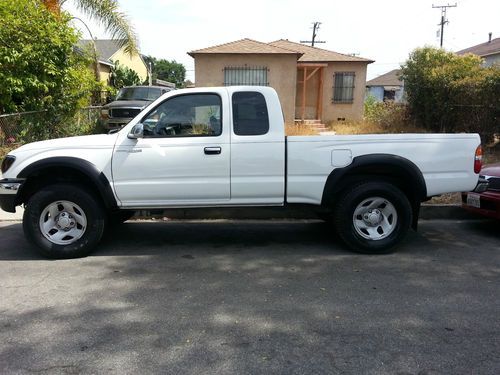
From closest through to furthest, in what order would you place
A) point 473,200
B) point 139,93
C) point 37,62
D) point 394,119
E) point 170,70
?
point 473,200
point 37,62
point 394,119
point 139,93
point 170,70

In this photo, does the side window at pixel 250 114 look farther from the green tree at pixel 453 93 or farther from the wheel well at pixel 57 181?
the green tree at pixel 453 93

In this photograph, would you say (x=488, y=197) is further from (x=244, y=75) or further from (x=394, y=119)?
(x=244, y=75)

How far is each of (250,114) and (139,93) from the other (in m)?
10.6

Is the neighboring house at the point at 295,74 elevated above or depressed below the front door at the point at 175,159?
above

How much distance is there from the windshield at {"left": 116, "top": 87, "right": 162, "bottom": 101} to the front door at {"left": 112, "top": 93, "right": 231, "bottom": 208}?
33.2ft

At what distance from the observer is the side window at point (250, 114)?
5.28 m

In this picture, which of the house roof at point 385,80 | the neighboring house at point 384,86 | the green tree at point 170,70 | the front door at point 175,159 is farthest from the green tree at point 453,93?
the green tree at point 170,70

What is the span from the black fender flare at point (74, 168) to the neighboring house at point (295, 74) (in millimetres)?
13529

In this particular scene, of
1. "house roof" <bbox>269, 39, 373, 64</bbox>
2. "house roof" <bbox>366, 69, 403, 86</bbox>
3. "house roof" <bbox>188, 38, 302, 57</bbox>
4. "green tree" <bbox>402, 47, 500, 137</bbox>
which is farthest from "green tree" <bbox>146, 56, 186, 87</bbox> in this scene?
"green tree" <bbox>402, 47, 500, 137</bbox>

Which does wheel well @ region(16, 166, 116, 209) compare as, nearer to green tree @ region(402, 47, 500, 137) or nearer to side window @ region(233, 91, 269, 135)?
side window @ region(233, 91, 269, 135)

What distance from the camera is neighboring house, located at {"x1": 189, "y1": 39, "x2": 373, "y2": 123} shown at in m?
18.1

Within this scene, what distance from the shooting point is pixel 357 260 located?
5.28 meters

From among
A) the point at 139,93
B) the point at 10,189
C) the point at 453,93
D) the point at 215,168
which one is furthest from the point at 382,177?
the point at 139,93

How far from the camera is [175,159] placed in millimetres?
5176
